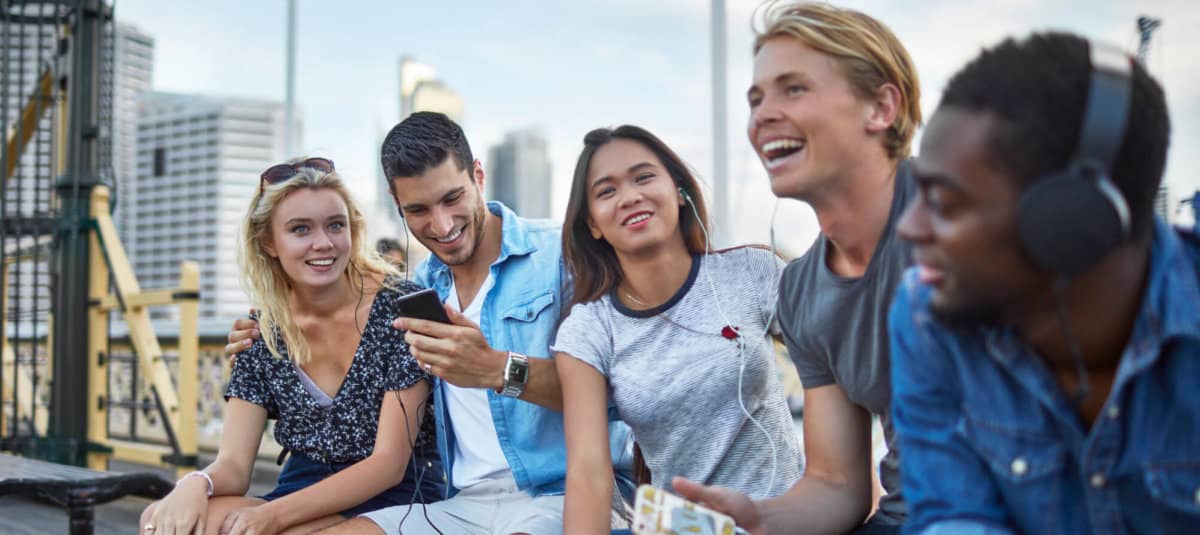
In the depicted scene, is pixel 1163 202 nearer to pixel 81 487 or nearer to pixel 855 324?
pixel 855 324

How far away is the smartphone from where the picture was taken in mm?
1602

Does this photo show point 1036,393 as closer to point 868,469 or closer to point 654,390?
point 868,469

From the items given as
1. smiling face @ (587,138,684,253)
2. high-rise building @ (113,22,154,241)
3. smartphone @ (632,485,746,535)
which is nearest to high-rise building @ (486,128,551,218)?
high-rise building @ (113,22,154,241)

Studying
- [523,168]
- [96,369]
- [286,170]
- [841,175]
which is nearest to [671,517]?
[841,175]

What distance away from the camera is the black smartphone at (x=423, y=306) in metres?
2.25

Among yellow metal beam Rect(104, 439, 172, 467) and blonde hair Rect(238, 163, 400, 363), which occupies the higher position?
blonde hair Rect(238, 163, 400, 363)

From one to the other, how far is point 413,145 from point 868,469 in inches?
61.7

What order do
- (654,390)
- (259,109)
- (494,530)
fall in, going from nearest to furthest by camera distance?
(654,390), (494,530), (259,109)

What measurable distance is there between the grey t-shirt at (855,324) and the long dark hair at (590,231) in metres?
0.46

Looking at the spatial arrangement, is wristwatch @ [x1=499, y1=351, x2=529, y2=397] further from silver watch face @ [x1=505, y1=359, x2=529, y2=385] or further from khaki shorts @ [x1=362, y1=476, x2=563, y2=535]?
khaki shorts @ [x1=362, y1=476, x2=563, y2=535]

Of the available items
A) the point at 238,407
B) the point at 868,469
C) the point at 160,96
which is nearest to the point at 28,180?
the point at 238,407

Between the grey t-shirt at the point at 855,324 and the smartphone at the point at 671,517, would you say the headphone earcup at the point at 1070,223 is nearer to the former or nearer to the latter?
the grey t-shirt at the point at 855,324

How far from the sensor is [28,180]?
668 centimetres

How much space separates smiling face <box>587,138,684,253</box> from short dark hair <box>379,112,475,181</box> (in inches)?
24.4
